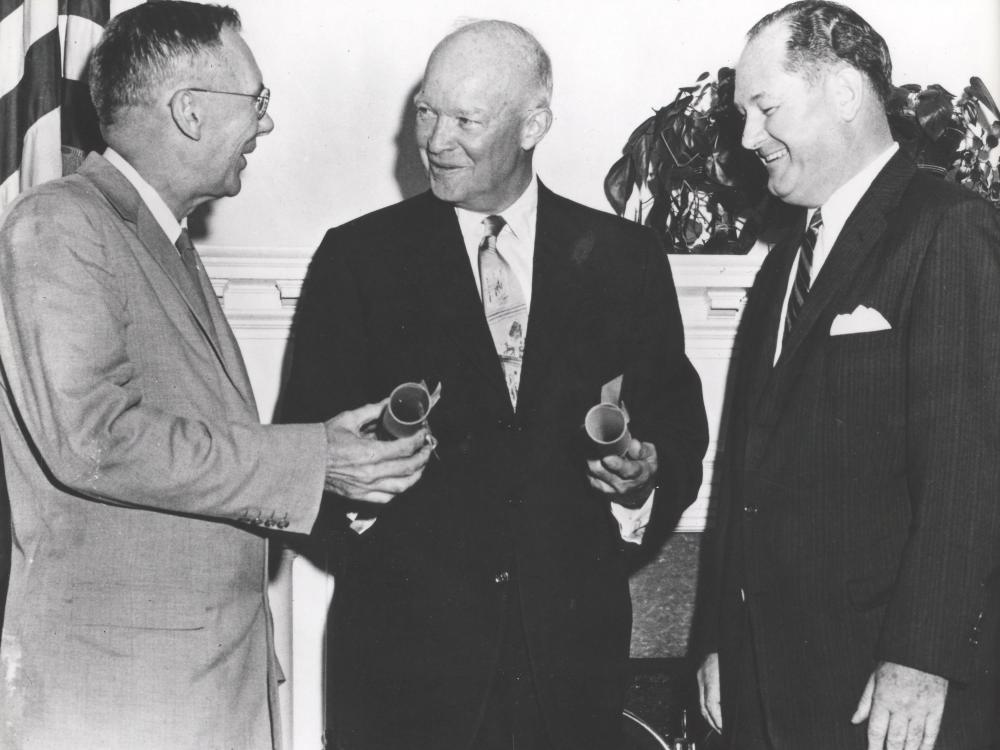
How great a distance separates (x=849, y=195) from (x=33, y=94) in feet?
6.14

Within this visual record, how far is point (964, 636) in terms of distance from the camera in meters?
1.62

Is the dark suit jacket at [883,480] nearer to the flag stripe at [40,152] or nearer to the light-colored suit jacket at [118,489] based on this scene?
the light-colored suit jacket at [118,489]

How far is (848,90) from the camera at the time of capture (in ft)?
6.49

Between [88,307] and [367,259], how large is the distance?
2.40 feet

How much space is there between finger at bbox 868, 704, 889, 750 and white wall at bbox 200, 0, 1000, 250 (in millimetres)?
1667

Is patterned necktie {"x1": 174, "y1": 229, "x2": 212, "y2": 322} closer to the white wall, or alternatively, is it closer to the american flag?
the american flag

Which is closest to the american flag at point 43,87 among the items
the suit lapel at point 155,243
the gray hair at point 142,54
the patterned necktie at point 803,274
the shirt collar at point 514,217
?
the gray hair at point 142,54

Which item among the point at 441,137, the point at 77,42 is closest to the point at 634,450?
the point at 441,137

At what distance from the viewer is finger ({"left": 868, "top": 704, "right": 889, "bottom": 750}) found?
5.39ft

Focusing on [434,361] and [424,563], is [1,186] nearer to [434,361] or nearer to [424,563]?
[434,361]

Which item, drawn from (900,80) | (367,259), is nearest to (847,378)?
(367,259)

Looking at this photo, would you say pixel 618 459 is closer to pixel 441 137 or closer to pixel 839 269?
pixel 839 269

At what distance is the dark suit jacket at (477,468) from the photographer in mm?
2021

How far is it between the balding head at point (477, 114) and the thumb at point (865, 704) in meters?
1.22
